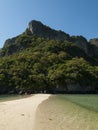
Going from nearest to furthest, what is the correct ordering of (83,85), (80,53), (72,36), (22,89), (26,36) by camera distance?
(22,89) → (83,85) → (80,53) → (26,36) → (72,36)

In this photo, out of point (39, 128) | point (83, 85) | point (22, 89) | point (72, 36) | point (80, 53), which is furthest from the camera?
point (72, 36)

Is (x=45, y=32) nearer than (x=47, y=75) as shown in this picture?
No

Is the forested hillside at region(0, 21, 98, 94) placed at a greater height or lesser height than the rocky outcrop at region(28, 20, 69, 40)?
lesser

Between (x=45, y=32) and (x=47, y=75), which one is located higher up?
(x=45, y=32)

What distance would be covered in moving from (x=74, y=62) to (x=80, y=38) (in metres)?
63.0

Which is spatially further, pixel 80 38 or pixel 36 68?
pixel 80 38

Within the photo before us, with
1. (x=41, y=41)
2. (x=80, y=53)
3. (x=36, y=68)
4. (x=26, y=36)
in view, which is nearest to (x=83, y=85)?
(x=36, y=68)

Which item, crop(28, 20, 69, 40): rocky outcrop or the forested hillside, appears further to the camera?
crop(28, 20, 69, 40): rocky outcrop

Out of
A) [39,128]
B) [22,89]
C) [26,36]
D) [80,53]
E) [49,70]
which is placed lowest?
[39,128]

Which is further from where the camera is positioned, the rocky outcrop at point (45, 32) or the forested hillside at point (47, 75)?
the rocky outcrop at point (45, 32)

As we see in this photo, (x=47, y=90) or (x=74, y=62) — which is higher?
(x=74, y=62)

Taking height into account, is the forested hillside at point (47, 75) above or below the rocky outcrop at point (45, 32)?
below

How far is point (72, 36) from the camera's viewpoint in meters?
165

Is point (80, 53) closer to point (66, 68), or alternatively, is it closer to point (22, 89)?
point (66, 68)
